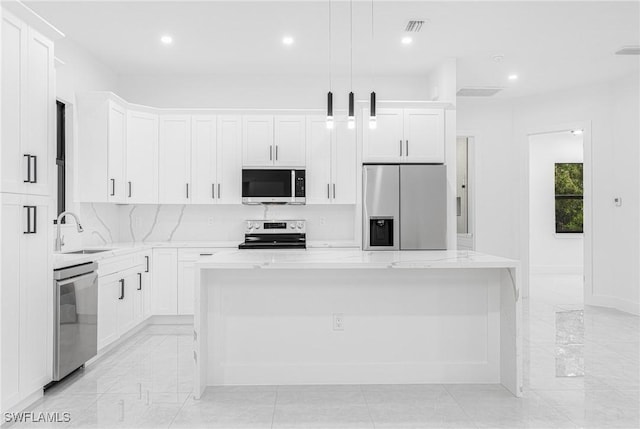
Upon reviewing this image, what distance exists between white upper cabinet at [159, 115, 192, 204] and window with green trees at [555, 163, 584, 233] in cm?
727

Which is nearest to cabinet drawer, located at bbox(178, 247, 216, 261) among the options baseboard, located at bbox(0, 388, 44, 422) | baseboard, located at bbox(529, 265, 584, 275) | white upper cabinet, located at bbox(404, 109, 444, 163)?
baseboard, located at bbox(0, 388, 44, 422)

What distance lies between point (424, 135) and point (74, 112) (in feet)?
12.1

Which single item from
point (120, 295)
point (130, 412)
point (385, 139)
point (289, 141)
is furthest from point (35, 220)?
point (385, 139)

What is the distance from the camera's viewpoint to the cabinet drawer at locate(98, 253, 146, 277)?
3899 mm

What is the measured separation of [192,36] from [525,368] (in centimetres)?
418

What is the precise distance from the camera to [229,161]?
5.46m

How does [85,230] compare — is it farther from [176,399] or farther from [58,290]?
[176,399]

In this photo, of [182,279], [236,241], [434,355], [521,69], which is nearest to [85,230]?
[182,279]

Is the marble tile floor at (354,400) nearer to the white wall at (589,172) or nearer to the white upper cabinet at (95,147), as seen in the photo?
the white upper cabinet at (95,147)

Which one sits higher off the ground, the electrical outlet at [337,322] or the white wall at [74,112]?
the white wall at [74,112]

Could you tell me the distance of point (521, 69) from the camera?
5.52 meters

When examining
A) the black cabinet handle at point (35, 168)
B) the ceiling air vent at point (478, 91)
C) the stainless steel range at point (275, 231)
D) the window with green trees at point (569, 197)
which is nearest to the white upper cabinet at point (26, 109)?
the black cabinet handle at point (35, 168)

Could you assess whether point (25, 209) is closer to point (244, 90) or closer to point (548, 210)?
point (244, 90)

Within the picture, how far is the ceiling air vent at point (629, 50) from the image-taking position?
15.8 ft
